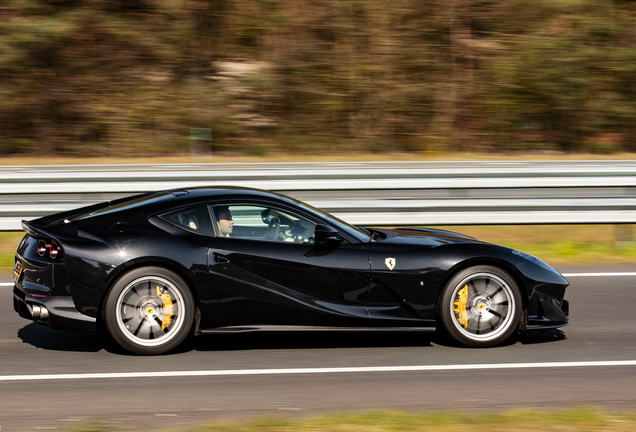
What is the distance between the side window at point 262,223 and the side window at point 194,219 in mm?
61

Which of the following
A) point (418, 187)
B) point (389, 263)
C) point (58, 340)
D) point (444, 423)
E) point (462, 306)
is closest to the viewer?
point (444, 423)

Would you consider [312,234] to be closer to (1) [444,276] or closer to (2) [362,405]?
(1) [444,276]

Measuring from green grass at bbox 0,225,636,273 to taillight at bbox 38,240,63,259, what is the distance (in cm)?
325

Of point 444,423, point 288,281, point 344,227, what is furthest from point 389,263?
point 444,423

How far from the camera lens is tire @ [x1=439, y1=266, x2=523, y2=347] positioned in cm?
535

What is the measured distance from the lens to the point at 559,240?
9.55 m

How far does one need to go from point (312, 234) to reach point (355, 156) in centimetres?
844

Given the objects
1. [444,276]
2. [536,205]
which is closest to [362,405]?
[444,276]

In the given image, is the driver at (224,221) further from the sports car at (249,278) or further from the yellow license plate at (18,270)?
the yellow license plate at (18,270)

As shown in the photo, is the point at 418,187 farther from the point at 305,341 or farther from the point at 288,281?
the point at 288,281

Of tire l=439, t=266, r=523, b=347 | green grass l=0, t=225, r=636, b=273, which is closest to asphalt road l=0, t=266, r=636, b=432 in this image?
tire l=439, t=266, r=523, b=347

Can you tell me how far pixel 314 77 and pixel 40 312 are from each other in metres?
9.91

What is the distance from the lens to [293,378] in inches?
188

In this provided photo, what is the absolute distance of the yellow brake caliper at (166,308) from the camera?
5.12 metres
